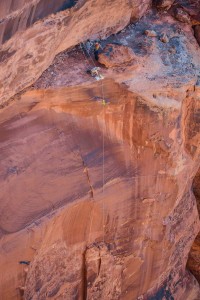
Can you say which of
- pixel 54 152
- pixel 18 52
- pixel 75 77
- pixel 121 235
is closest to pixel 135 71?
pixel 75 77

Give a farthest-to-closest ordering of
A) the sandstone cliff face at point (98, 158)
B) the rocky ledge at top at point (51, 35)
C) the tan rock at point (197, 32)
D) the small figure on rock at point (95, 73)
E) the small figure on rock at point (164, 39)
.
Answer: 1. the tan rock at point (197, 32)
2. the small figure on rock at point (164, 39)
3. the small figure on rock at point (95, 73)
4. the sandstone cliff face at point (98, 158)
5. the rocky ledge at top at point (51, 35)

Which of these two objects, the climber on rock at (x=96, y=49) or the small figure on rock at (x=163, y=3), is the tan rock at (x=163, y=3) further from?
the climber on rock at (x=96, y=49)

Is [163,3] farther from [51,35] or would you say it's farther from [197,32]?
[51,35]

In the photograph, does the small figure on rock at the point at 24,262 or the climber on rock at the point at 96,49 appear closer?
the small figure on rock at the point at 24,262

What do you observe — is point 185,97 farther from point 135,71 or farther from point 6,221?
point 6,221

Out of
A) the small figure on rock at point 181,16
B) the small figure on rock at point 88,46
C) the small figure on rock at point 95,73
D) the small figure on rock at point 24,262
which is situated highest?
the small figure on rock at point 88,46

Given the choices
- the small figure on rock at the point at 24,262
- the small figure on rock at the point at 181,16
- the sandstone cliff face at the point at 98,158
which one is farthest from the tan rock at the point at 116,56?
the small figure on rock at the point at 24,262
